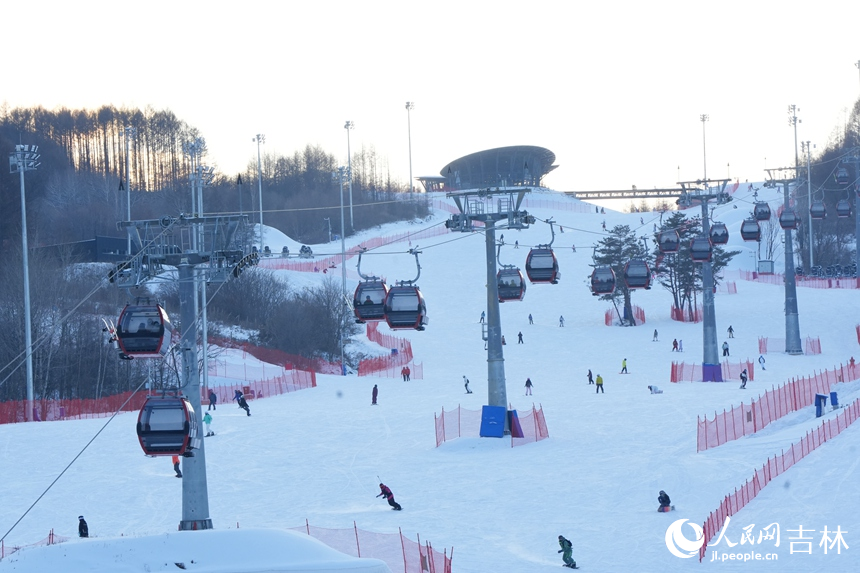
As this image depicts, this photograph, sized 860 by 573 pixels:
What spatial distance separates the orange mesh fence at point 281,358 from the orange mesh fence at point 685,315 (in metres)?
22.2

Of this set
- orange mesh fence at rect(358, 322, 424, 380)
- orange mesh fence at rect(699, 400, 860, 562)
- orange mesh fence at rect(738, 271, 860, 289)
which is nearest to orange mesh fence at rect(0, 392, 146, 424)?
orange mesh fence at rect(358, 322, 424, 380)

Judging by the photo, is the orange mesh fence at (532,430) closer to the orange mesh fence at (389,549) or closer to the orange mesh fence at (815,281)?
the orange mesh fence at (389,549)

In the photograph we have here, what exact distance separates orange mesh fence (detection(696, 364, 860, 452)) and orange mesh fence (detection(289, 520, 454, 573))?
1095cm

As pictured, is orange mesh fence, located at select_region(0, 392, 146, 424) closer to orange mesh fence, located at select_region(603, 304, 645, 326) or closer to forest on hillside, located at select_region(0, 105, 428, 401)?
forest on hillside, located at select_region(0, 105, 428, 401)

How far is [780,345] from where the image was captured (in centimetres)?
5631

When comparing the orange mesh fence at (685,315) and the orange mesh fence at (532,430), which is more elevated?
the orange mesh fence at (685,315)

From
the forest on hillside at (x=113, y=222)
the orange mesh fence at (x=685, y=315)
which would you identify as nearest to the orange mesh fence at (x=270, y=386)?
the forest on hillside at (x=113, y=222)

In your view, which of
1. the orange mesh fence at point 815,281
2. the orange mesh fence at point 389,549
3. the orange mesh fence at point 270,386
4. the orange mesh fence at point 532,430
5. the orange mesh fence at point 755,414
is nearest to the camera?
the orange mesh fence at point 389,549

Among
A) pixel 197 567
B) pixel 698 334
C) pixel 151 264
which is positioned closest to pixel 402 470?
pixel 151 264

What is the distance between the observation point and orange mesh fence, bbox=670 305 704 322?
6656 cm

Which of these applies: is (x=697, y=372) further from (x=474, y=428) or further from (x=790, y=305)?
(x=474, y=428)

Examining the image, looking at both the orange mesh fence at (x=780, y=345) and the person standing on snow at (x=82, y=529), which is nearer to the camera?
the person standing on snow at (x=82, y=529)

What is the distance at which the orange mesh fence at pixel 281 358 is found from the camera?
182 feet

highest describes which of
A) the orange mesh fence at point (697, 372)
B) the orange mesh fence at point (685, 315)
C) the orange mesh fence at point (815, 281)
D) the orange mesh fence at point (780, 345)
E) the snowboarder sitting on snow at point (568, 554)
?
the orange mesh fence at point (815, 281)
